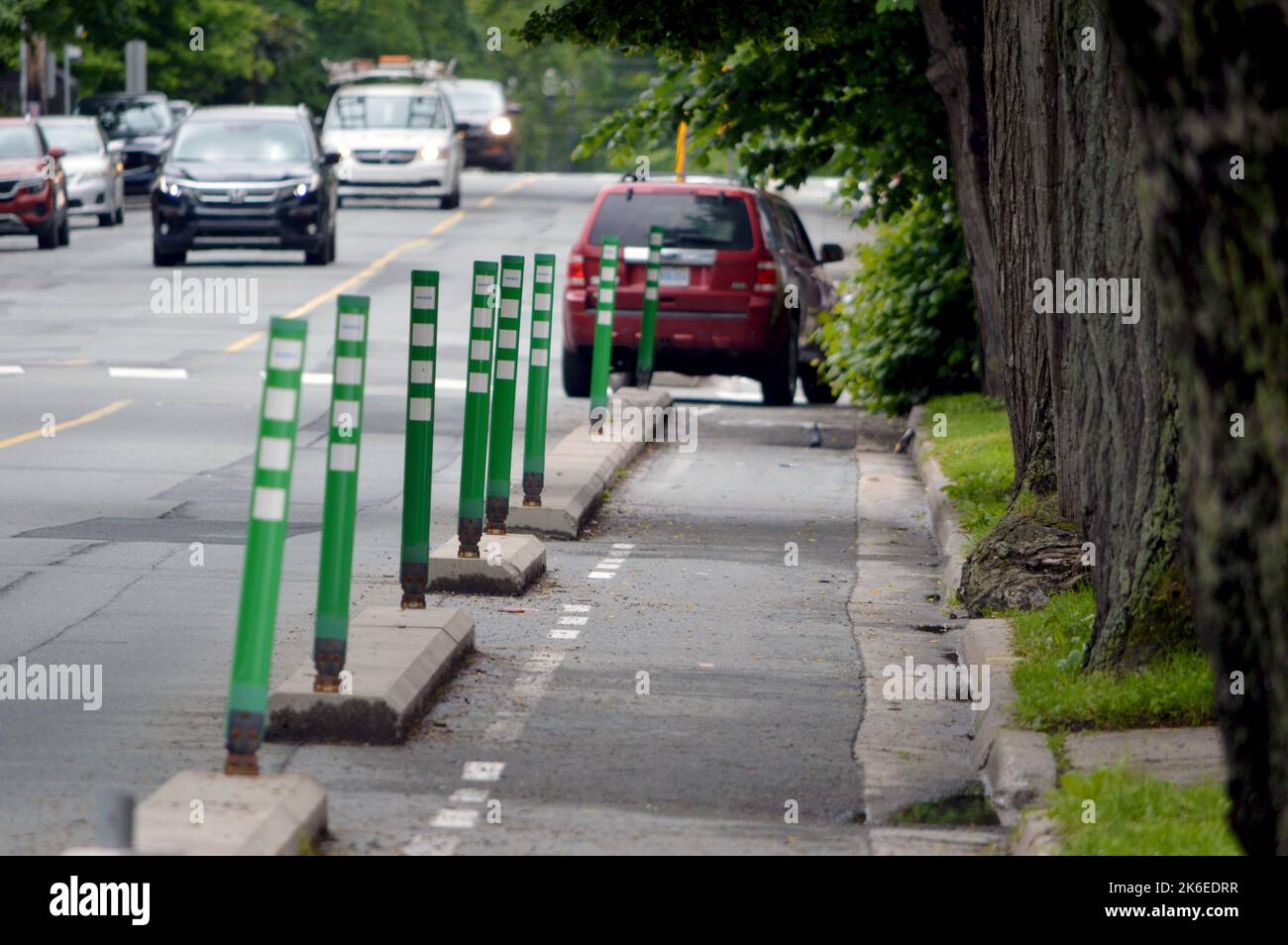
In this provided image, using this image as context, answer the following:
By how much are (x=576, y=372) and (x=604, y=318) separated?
5154 mm

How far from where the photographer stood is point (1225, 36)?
4.65 metres

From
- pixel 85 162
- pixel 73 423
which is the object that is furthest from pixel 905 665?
pixel 85 162

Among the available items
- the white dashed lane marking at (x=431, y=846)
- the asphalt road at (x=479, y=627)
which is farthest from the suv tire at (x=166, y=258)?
the white dashed lane marking at (x=431, y=846)

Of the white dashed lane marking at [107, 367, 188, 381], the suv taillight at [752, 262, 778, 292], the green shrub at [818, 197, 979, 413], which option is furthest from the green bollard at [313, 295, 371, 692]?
the white dashed lane marking at [107, 367, 188, 381]

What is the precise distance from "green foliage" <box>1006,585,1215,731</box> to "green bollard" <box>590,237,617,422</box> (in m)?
7.57

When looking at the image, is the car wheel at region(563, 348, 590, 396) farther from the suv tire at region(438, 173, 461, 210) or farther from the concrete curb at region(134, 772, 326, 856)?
the suv tire at region(438, 173, 461, 210)

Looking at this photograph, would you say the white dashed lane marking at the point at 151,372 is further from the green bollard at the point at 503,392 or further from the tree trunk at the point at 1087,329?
the tree trunk at the point at 1087,329

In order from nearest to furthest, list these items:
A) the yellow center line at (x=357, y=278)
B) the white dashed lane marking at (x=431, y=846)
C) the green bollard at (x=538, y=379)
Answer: the white dashed lane marking at (x=431, y=846), the green bollard at (x=538, y=379), the yellow center line at (x=357, y=278)

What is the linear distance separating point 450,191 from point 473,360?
1325 inches

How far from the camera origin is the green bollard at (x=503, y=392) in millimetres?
11406

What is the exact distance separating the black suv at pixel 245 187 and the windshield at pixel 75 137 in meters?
7.38
